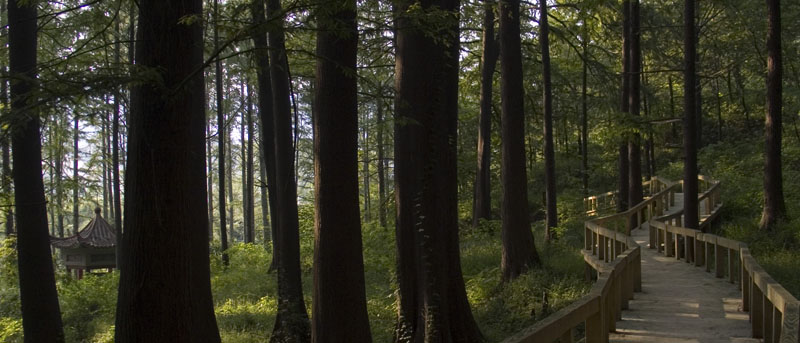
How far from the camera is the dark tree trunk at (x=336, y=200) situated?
8.23 meters

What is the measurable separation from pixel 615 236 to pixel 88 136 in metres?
33.8

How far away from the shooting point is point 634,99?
20469 mm

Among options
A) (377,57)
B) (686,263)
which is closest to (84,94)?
(377,57)

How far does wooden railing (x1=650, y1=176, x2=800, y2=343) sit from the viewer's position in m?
5.35

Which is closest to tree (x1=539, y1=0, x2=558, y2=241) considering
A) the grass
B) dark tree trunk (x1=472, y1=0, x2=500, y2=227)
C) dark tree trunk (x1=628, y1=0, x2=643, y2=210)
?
the grass

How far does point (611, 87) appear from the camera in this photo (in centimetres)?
2009

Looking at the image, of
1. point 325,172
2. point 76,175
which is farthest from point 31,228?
point 76,175

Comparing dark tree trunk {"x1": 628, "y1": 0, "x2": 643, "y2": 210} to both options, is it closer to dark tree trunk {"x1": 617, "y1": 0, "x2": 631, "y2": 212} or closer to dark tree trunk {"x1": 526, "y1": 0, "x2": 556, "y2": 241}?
dark tree trunk {"x1": 617, "y1": 0, "x2": 631, "y2": 212}

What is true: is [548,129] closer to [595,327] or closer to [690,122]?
[690,122]

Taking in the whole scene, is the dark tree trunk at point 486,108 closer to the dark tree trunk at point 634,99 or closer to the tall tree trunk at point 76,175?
the dark tree trunk at point 634,99

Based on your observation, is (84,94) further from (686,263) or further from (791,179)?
(791,179)

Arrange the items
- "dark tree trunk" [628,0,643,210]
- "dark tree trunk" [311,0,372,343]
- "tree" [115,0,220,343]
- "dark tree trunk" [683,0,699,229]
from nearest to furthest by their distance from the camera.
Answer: "tree" [115,0,220,343] → "dark tree trunk" [311,0,372,343] → "dark tree trunk" [683,0,699,229] → "dark tree trunk" [628,0,643,210]

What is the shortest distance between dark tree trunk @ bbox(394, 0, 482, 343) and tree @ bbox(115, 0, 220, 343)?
2.68 m

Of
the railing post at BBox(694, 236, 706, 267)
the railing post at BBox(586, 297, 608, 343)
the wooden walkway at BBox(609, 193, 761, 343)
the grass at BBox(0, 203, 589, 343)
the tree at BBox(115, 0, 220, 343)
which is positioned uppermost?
the tree at BBox(115, 0, 220, 343)
